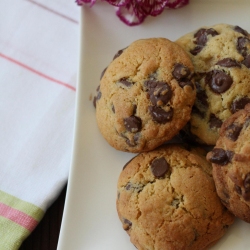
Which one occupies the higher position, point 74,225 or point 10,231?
point 74,225

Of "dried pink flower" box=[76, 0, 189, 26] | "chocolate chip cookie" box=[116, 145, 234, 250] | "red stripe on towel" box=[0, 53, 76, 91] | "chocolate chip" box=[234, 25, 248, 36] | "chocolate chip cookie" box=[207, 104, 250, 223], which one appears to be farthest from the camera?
"red stripe on towel" box=[0, 53, 76, 91]

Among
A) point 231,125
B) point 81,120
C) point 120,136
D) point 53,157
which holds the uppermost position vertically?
point 231,125

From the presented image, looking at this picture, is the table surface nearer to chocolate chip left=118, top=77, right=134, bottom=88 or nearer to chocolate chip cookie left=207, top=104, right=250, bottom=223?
chocolate chip left=118, top=77, right=134, bottom=88

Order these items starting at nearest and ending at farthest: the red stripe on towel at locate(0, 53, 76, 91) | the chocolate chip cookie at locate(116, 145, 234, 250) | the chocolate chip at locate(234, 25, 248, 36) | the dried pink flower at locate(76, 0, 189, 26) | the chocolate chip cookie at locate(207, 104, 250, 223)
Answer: the chocolate chip cookie at locate(207, 104, 250, 223), the chocolate chip cookie at locate(116, 145, 234, 250), the chocolate chip at locate(234, 25, 248, 36), the dried pink flower at locate(76, 0, 189, 26), the red stripe on towel at locate(0, 53, 76, 91)

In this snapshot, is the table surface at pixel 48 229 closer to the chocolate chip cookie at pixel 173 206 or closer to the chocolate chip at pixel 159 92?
the chocolate chip cookie at pixel 173 206

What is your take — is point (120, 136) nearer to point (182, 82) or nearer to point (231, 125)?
point (182, 82)

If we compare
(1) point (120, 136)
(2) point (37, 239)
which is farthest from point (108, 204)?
(2) point (37, 239)

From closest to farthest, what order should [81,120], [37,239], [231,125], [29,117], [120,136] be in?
[231,125], [120,136], [81,120], [37,239], [29,117]

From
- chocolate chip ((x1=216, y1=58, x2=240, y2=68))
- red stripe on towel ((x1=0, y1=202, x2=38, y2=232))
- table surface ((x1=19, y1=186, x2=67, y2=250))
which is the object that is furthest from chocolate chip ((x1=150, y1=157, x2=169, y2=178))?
red stripe on towel ((x1=0, y1=202, x2=38, y2=232))

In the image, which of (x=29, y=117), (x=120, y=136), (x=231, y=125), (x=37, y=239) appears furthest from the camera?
(x=29, y=117)
